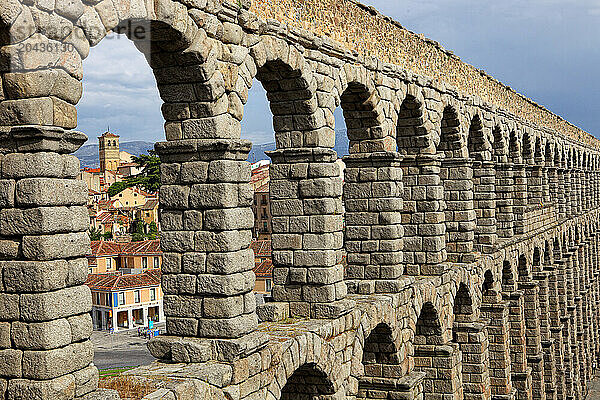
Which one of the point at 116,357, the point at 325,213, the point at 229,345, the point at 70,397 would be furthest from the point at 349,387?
the point at 116,357

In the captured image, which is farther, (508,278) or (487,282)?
(508,278)

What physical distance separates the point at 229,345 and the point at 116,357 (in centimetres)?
2559

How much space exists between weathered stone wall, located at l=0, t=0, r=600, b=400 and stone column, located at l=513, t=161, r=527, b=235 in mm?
732

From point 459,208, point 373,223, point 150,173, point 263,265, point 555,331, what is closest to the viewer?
point 373,223

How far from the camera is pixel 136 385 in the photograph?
28.3 feet

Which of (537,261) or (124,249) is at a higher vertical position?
(124,249)

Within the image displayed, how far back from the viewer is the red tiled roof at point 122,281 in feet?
117

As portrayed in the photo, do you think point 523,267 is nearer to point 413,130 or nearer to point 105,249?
point 413,130

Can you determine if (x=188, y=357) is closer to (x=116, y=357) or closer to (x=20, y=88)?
(x=20, y=88)

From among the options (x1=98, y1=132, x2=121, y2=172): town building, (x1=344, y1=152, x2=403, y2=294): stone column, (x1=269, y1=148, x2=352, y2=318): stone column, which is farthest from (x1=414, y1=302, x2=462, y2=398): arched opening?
(x1=98, y1=132, x2=121, y2=172): town building

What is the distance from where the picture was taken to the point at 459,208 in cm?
1944

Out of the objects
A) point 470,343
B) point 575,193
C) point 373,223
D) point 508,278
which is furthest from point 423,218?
point 575,193

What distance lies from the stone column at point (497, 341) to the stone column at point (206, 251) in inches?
507

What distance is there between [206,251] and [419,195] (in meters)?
8.28
